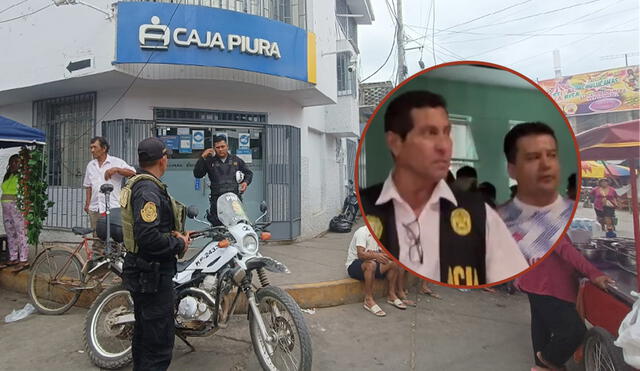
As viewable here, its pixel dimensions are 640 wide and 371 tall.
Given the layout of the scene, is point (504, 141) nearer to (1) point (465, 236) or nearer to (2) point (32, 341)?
(1) point (465, 236)

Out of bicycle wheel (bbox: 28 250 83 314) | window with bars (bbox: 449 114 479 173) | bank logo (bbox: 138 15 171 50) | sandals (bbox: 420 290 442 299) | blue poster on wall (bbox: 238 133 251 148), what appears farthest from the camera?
blue poster on wall (bbox: 238 133 251 148)

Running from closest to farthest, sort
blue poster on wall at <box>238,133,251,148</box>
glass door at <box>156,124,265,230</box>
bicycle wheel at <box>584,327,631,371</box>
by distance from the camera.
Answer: bicycle wheel at <box>584,327,631,371</box> → glass door at <box>156,124,265,230</box> → blue poster on wall at <box>238,133,251,148</box>

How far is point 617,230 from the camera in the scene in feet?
4.42

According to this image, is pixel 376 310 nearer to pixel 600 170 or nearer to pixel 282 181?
pixel 600 170

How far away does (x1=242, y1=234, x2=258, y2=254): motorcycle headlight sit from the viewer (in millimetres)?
2641

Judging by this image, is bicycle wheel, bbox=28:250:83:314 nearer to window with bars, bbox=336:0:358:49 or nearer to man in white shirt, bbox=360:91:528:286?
man in white shirt, bbox=360:91:528:286

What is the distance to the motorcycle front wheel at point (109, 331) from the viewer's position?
2.70 metres

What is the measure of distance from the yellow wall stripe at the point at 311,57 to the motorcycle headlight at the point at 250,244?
12.5 ft

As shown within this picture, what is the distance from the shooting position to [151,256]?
2.16 metres

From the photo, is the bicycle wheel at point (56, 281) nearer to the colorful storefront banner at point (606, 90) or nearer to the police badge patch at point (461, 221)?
the police badge patch at point (461, 221)

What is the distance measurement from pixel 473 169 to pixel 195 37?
504cm

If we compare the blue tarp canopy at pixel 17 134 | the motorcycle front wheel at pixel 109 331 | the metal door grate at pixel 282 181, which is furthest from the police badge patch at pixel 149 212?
the metal door grate at pixel 282 181

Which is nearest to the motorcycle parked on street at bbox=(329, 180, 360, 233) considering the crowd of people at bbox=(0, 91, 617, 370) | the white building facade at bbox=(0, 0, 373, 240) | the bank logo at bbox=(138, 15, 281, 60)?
the white building facade at bbox=(0, 0, 373, 240)

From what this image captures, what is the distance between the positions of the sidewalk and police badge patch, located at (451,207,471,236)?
2.44 m
